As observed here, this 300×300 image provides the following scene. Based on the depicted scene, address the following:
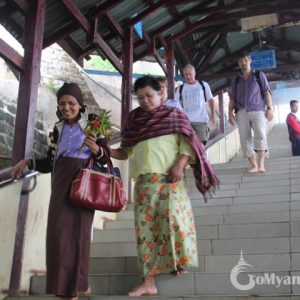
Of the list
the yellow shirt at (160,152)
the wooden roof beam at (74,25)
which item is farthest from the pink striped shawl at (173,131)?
the wooden roof beam at (74,25)

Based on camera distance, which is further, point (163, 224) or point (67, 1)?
point (67, 1)

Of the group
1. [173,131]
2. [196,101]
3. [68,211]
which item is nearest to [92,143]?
[68,211]

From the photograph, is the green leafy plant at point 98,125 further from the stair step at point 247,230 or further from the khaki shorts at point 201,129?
the khaki shorts at point 201,129

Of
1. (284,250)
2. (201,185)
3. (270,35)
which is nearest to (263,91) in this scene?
(284,250)

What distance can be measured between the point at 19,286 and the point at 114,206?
1.31 metres

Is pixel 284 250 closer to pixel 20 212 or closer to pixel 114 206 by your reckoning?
pixel 114 206

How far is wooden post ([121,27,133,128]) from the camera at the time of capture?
664cm

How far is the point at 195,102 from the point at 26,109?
2.40m

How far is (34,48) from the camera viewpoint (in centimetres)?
434

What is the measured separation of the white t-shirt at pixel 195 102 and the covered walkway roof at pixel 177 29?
153 cm

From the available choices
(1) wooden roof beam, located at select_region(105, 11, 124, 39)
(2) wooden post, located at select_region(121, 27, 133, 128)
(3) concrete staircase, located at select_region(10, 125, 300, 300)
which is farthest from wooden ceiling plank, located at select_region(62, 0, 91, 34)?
(3) concrete staircase, located at select_region(10, 125, 300, 300)

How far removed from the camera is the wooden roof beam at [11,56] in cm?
402

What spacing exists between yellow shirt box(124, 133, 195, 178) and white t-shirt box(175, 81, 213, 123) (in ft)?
8.90

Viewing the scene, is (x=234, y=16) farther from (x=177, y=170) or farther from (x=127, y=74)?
(x=177, y=170)
